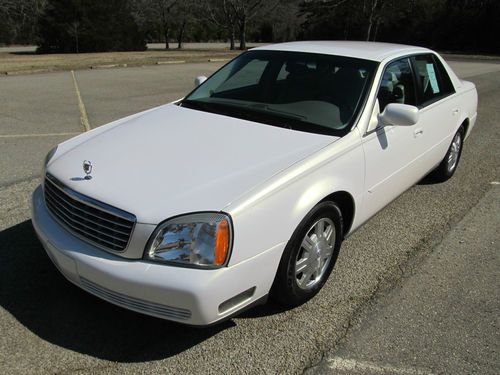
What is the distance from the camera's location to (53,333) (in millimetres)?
2744

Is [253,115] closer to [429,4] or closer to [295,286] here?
[295,286]

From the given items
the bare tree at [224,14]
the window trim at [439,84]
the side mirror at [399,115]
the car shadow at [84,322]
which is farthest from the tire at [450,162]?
the bare tree at [224,14]

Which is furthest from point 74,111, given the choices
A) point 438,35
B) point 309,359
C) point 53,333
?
point 438,35

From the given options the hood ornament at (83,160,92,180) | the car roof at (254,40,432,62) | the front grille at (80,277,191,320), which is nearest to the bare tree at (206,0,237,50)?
the car roof at (254,40,432,62)

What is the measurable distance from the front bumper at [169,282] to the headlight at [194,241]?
0.16ft

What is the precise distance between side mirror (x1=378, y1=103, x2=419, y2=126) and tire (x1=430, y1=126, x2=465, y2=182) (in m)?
1.97

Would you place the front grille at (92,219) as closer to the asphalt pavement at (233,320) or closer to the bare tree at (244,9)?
the asphalt pavement at (233,320)

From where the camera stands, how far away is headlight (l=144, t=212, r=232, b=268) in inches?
93.2

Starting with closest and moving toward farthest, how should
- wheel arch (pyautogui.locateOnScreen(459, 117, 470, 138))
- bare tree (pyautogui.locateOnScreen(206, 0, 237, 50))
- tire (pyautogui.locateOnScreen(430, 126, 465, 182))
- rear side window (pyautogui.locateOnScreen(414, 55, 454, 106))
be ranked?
rear side window (pyautogui.locateOnScreen(414, 55, 454, 106)) → tire (pyautogui.locateOnScreen(430, 126, 465, 182)) → wheel arch (pyautogui.locateOnScreen(459, 117, 470, 138)) → bare tree (pyautogui.locateOnScreen(206, 0, 237, 50))

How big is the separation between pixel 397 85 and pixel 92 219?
274 centimetres

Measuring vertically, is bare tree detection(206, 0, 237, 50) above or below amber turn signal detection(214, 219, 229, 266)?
above

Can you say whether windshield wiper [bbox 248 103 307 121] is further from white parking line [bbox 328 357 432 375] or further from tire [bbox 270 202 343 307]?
white parking line [bbox 328 357 432 375]

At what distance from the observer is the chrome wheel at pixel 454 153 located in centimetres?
523

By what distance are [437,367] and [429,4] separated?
46.8 m
